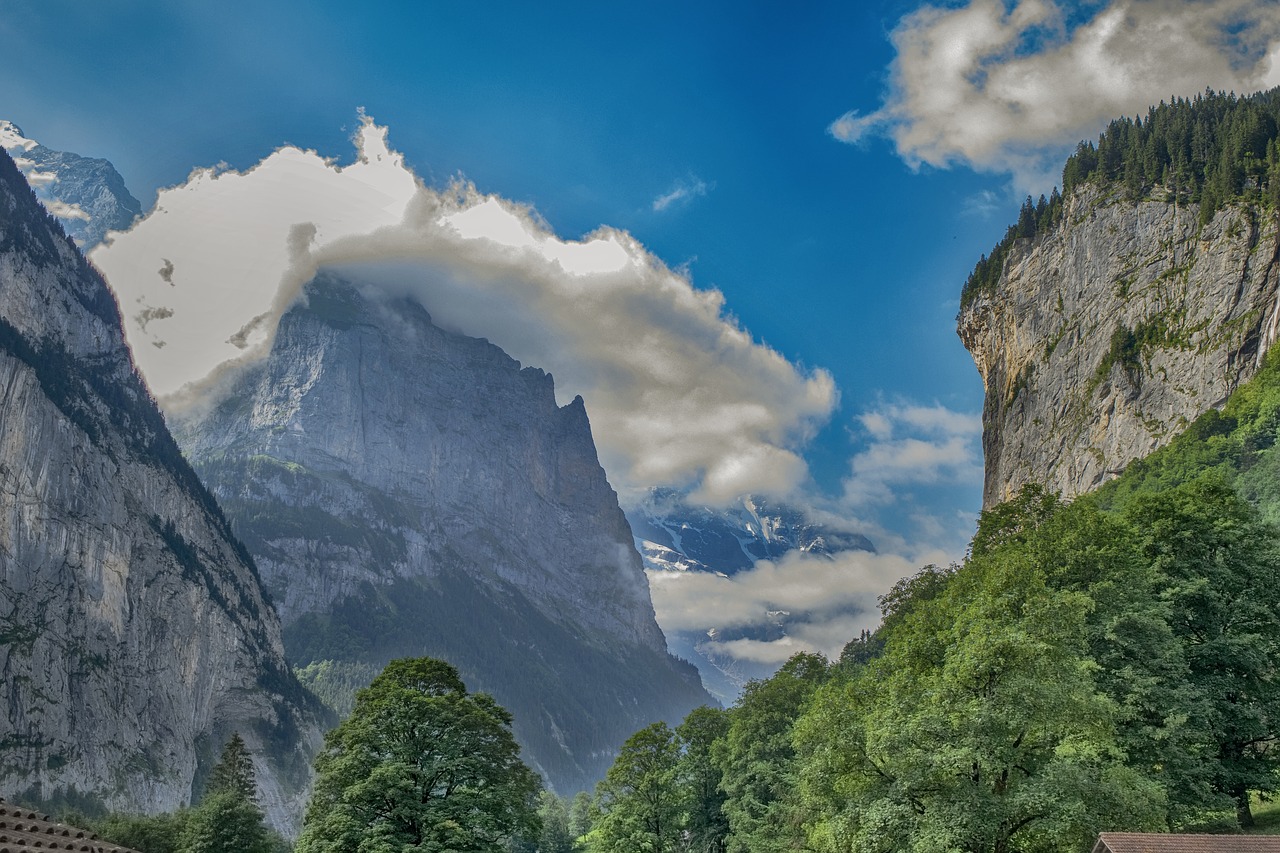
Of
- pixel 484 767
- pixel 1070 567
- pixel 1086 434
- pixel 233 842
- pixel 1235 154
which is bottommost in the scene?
pixel 233 842

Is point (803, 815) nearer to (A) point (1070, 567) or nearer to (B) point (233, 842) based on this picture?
(A) point (1070, 567)

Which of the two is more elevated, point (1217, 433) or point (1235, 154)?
point (1235, 154)

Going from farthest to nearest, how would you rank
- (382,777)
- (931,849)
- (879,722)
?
(382,777), (879,722), (931,849)

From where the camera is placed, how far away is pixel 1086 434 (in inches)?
5591

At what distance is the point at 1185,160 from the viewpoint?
479 feet

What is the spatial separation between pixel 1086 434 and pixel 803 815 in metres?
109

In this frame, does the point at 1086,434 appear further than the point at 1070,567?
Yes

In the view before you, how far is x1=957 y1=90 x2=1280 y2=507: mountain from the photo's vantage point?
124 meters

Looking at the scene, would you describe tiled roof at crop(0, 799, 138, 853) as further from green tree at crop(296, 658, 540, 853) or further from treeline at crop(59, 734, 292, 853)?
treeline at crop(59, 734, 292, 853)

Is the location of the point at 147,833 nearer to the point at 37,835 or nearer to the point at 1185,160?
the point at 37,835

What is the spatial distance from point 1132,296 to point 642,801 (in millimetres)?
119038

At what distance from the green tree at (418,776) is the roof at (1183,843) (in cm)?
2664

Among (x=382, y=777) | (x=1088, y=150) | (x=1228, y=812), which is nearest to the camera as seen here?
(x=1228, y=812)

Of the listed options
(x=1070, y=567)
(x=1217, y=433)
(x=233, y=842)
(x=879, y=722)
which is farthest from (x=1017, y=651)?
(x=1217, y=433)
